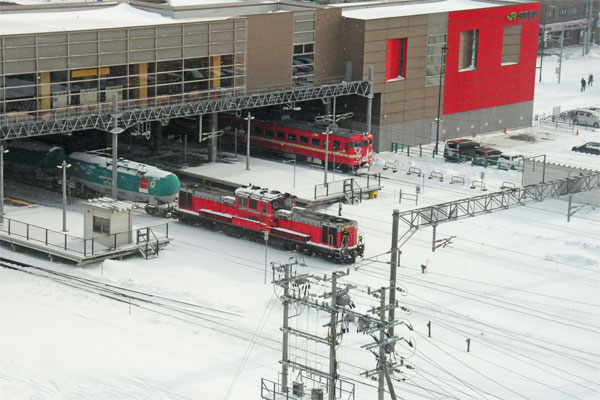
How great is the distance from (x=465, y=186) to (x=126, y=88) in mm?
22113

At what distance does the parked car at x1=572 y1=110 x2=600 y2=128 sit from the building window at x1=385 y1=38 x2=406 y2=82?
20.7 meters

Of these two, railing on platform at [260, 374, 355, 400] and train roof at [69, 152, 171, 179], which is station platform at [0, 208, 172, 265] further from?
railing on platform at [260, 374, 355, 400]

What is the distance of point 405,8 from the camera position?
87438 mm

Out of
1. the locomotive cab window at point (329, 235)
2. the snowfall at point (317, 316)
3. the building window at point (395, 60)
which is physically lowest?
the snowfall at point (317, 316)

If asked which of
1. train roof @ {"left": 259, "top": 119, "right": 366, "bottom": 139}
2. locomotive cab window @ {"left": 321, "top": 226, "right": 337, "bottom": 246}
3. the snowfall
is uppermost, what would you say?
train roof @ {"left": 259, "top": 119, "right": 366, "bottom": 139}

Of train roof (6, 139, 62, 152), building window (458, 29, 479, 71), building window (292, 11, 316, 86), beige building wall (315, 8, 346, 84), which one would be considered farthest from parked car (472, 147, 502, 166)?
train roof (6, 139, 62, 152)

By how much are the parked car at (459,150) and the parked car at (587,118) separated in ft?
61.8

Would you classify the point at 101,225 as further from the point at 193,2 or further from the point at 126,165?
the point at 193,2

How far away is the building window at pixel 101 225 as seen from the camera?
5519 centimetres

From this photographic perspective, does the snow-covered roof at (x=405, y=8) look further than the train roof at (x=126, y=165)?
Yes

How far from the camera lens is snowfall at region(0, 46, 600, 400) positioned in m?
42.0

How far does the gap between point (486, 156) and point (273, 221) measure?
2497cm

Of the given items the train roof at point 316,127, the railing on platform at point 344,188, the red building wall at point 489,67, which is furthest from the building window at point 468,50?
the railing on platform at point 344,188

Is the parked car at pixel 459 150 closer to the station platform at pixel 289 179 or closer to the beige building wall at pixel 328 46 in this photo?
the station platform at pixel 289 179
